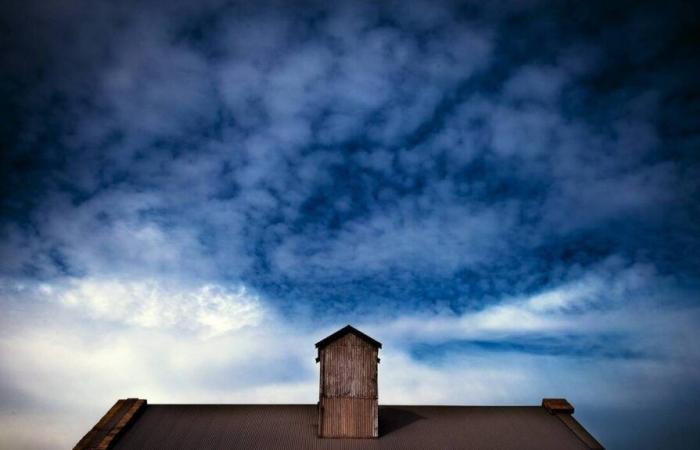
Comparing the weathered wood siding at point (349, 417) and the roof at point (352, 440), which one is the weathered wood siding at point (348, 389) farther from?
the roof at point (352, 440)

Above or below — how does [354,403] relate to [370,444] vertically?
above

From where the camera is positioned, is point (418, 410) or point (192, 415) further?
point (418, 410)

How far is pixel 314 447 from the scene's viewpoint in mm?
29797

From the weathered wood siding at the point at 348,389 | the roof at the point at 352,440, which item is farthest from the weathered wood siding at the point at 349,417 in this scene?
the roof at the point at 352,440

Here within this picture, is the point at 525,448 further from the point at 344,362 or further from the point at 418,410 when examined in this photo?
the point at 344,362

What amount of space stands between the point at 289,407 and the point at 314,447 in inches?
236

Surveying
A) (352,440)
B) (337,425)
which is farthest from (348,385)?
(352,440)

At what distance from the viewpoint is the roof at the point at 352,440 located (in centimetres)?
3025

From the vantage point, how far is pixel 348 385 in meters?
31.9

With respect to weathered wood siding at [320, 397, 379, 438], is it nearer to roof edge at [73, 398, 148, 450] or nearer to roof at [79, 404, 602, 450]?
roof at [79, 404, 602, 450]

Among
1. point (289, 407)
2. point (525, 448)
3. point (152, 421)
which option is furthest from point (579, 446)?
point (152, 421)

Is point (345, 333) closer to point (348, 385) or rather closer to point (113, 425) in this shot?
point (348, 385)

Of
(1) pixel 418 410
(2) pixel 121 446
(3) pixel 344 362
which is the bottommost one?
(2) pixel 121 446

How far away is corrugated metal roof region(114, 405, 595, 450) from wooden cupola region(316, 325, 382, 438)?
0.91m
